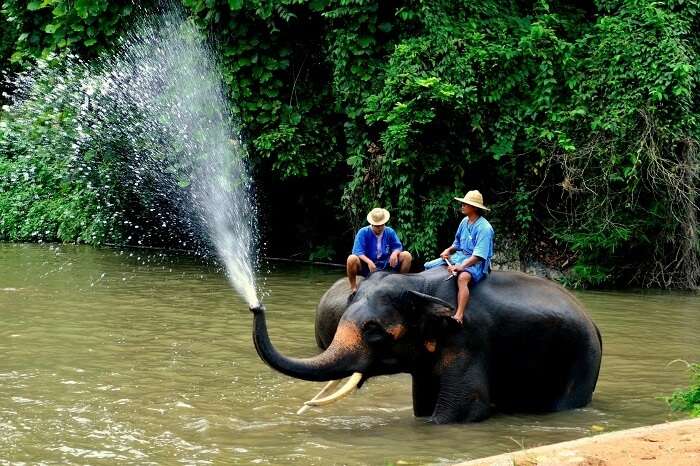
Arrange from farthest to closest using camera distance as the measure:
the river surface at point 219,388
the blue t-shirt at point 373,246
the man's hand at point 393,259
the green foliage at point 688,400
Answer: the blue t-shirt at point 373,246 < the man's hand at point 393,259 < the green foliage at point 688,400 < the river surface at point 219,388

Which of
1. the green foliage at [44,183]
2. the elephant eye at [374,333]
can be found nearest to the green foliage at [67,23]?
the green foliage at [44,183]

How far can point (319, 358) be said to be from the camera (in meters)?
6.92

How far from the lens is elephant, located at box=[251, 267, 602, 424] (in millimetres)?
7289

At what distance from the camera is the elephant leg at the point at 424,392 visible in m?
7.63

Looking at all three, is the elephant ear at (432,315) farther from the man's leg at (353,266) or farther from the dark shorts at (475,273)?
the man's leg at (353,266)

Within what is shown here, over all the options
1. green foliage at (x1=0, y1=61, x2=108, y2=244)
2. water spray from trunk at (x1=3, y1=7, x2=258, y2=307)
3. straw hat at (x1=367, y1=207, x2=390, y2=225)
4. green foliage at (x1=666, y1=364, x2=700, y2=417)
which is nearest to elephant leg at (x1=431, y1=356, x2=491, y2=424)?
green foliage at (x1=666, y1=364, x2=700, y2=417)

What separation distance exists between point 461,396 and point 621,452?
2520 millimetres

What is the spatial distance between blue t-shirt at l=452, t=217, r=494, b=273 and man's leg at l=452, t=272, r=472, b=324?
162 millimetres

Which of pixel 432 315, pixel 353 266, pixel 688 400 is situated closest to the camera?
pixel 688 400

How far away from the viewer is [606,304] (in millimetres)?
13359

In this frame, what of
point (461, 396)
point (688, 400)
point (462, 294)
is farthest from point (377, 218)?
point (688, 400)

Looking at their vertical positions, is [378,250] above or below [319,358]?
above

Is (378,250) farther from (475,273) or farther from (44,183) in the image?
(44,183)

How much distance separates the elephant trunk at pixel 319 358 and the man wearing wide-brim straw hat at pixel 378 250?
1.89 meters
